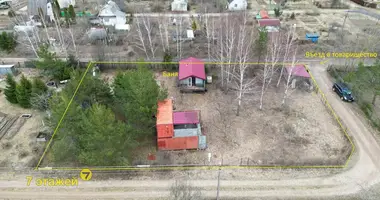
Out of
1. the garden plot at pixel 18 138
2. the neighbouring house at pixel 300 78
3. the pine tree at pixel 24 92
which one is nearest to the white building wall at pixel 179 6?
the neighbouring house at pixel 300 78

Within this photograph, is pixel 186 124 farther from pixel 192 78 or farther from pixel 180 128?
pixel 192 78

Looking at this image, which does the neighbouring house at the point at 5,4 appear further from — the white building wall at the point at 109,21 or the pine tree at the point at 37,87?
the pine tree at the point at 37,87

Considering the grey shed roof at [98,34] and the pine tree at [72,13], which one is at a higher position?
the pine tree at [72,13]

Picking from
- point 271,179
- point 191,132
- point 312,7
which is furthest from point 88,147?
point 312,7

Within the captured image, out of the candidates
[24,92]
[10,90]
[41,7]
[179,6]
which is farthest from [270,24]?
[41,7]

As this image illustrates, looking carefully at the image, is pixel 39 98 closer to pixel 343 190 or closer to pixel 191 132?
pixel 191 132

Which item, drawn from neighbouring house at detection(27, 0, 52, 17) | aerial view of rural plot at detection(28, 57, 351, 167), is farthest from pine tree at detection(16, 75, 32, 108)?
neighbouring house at detection(27, 0, 52, 17)

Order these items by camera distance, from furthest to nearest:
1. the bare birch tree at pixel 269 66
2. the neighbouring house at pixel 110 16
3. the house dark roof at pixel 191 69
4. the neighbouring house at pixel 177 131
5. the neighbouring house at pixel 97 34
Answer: the neighbouring house at pixel 110 16 → the neighbouring house at pixel 97 34 → the house dark roof at pixel 191 69 → the bare birch tree at pixel 269 66 → the neighbouring house at pixel 177 131
